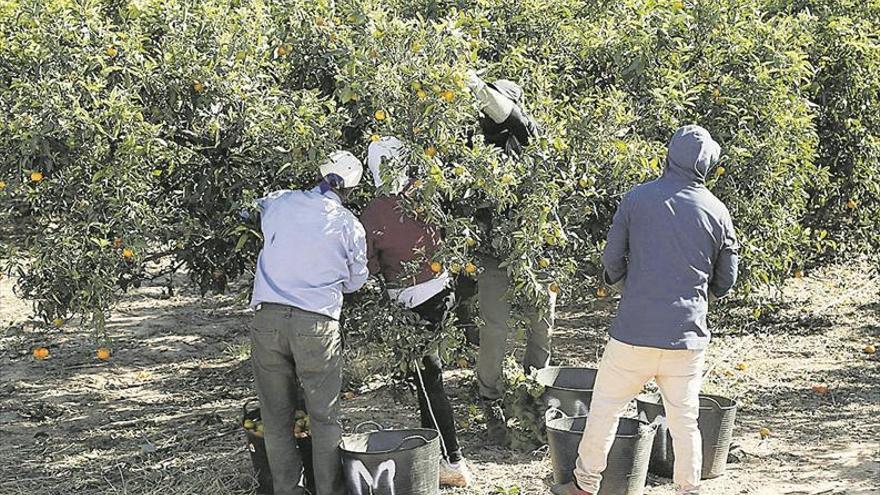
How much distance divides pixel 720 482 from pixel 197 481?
2.64m

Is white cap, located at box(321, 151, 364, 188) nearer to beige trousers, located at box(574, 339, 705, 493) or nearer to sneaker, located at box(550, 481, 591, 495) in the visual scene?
beige trousers, located at box(574, 339, 705, 493)

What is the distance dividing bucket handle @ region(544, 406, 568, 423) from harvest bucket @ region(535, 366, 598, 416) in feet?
0.16

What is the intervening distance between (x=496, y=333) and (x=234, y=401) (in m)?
1.91

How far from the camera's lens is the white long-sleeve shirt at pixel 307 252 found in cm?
487

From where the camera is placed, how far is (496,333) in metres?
6.18

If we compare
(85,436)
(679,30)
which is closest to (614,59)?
(679,30)

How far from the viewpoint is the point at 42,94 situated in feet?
15.1

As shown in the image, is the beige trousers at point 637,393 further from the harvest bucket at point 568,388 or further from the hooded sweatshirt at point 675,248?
the harvest bucket at point 568,388

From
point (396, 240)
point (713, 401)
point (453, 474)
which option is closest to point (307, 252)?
point (396, 240)

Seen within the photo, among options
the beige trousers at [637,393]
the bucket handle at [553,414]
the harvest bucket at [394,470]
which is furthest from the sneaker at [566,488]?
the harvest bucket at [394,470]

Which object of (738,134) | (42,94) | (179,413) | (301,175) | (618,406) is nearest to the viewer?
(42,94)

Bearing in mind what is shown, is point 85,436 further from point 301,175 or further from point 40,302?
point 301,175

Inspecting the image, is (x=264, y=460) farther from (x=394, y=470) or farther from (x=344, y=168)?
(x=344, y=168)

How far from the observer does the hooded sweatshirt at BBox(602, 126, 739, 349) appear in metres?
4.77
